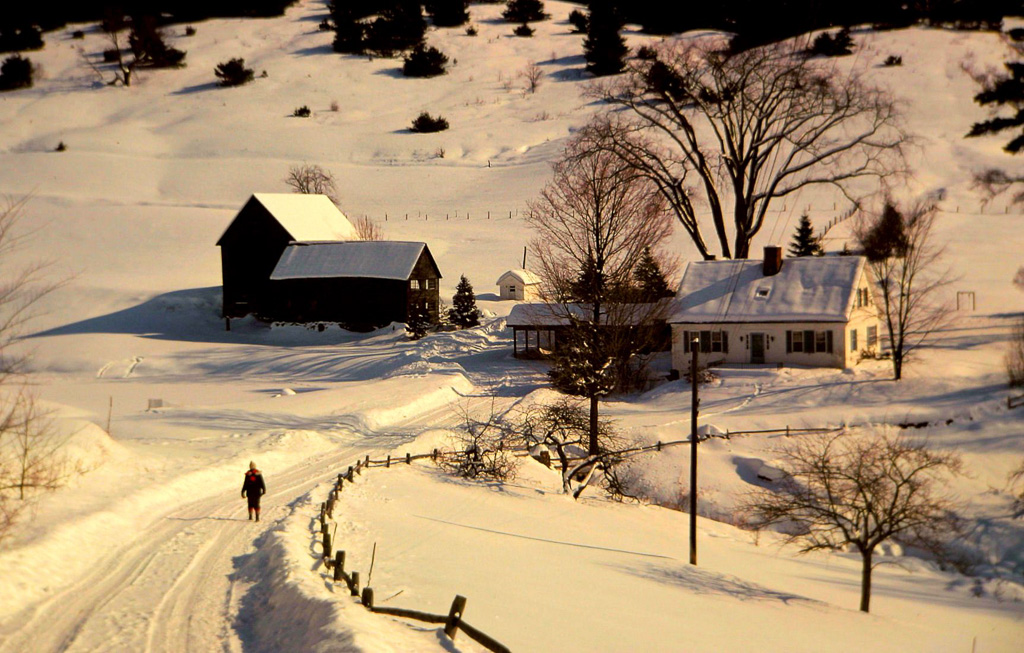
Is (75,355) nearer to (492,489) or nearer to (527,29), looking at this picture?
(492,489)

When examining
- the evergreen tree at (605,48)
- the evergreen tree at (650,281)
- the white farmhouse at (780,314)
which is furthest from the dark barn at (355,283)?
the evergreen tree at (605,48)

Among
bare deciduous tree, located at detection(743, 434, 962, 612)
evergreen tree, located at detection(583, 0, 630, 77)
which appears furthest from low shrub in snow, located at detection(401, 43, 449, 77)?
bare deciduous tree, located at detection(743, 434, 962, 612)

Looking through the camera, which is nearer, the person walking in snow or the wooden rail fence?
the wooden rail fence

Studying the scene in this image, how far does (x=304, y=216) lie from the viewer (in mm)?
66562

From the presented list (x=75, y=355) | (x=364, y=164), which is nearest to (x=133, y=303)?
(x=75, y=355)

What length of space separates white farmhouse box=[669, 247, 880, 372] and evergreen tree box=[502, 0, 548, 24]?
11837cm

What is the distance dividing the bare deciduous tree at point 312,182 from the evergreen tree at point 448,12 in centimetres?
6562

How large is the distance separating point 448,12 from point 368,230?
86.5 m

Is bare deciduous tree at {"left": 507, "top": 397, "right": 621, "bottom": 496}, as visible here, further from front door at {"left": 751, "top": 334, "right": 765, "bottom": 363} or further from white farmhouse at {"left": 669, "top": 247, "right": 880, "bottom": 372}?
front door at {"left": 751, "top": 334, "right": 765, "bottom": 363}

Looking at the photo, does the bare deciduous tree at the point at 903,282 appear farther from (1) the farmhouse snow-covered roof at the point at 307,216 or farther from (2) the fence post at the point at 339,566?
(1) the farmhouse snow-covered roof at the point at 307,216

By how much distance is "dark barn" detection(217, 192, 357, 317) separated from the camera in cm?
6241

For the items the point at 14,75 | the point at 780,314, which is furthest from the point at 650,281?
the point at 14,75

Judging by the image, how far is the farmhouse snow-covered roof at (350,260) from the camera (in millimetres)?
58219

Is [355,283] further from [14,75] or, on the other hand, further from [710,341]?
[14,75]
